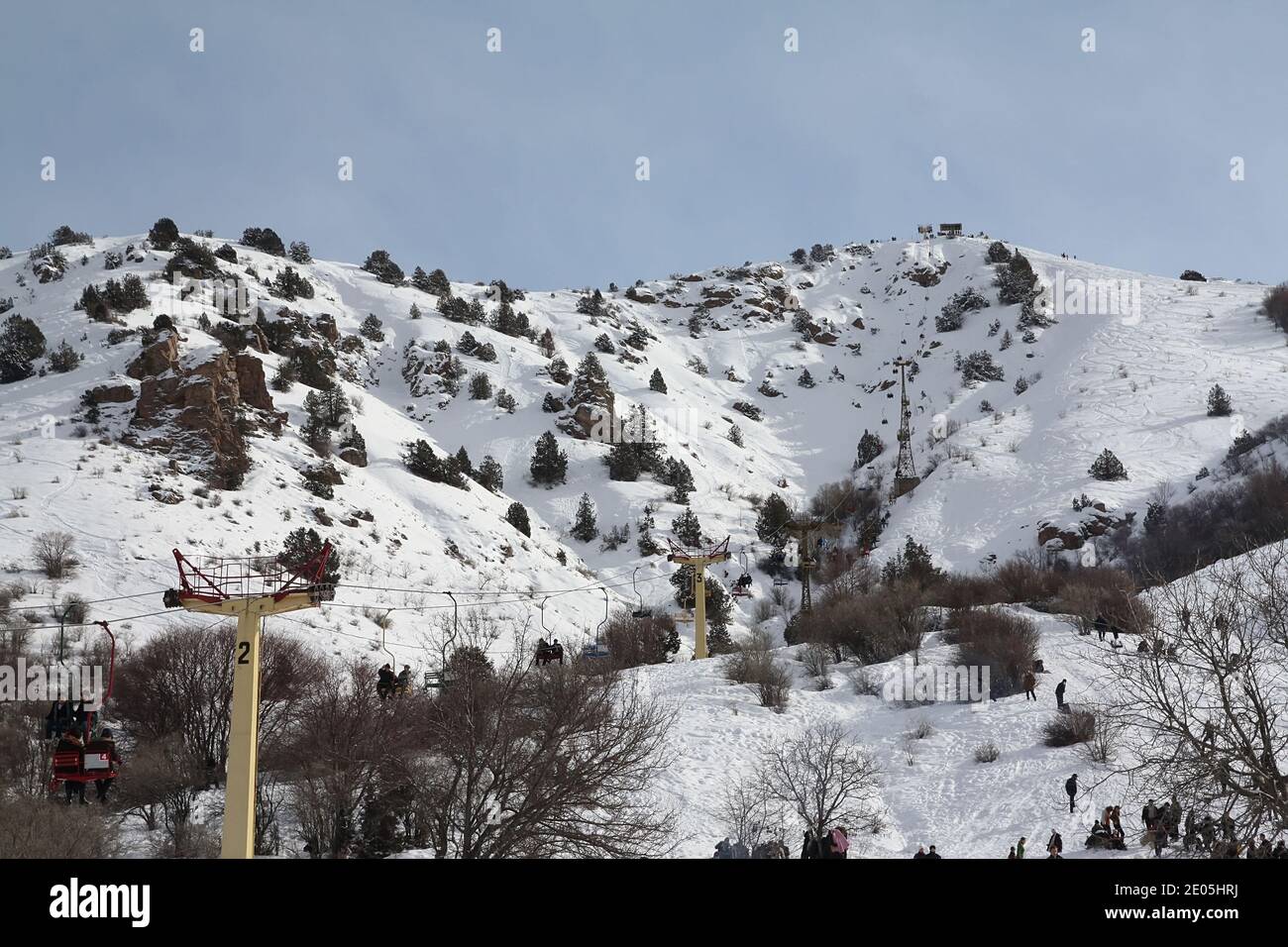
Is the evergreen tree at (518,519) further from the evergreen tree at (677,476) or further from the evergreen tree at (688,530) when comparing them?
the evergreen tree at (677,476)

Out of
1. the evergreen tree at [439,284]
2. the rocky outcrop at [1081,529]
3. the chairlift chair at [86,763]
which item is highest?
the evergreen tree at [439,284]

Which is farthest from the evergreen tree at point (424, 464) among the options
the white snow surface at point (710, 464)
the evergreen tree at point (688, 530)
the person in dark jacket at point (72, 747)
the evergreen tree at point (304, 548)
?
the person in dark jacket at point (72, 747)

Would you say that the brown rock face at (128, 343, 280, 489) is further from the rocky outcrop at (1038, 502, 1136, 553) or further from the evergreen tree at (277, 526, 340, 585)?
the rocky outcrop at (1038, 502, 1136, 553)

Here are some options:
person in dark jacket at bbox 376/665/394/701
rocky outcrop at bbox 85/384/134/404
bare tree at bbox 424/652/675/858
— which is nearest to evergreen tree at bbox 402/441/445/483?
rocky outcrop at bbox 85/384/134/404

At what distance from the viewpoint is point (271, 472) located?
136 feet

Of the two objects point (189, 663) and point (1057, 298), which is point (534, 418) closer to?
point (189, 663)

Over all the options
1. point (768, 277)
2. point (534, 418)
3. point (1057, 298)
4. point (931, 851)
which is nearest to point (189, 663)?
point (931, 851)

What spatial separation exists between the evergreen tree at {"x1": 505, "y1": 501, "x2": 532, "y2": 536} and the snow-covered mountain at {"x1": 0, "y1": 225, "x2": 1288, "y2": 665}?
2.63ft

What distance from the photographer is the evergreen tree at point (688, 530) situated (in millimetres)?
57750

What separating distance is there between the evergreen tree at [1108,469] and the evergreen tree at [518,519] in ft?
121

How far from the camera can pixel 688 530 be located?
58.2 meters

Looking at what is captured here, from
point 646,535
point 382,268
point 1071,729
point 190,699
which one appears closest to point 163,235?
point 382,268

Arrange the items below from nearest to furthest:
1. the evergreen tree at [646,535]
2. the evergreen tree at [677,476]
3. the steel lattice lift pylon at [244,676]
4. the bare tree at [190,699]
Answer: the steel lattice lift pylon at [244,676]
the bare tree at [190,699]
the evergreen tree at [646,535]
the evergreen tree at [677,476]

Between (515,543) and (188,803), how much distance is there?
3082 cm
